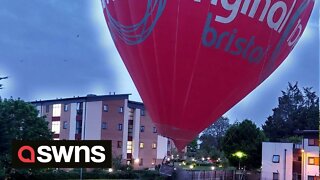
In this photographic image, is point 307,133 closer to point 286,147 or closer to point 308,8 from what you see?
point 286,147

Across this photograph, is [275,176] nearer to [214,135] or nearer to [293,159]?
[293,159]

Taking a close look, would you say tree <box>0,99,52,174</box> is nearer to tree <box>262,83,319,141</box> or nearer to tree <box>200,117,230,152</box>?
tree <box>262,83,319,141</box>

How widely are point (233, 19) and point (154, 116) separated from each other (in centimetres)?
324

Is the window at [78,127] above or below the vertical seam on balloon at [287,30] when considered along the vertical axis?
below

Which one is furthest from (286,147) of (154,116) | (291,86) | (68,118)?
(291,86)

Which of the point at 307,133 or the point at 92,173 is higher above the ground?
the point at 307,133

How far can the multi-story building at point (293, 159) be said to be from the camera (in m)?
32.6

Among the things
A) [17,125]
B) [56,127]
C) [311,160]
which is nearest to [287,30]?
[17,125]

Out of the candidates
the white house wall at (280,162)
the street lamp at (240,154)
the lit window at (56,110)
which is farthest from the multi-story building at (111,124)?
the white house wall at (280,162)

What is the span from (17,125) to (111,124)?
16604 mm

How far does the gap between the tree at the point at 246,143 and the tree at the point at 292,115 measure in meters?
22.5

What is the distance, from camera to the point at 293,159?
34.3m

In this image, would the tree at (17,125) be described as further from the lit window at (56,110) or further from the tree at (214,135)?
the tree at (214,135)

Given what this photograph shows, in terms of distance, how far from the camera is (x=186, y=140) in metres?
11.9
